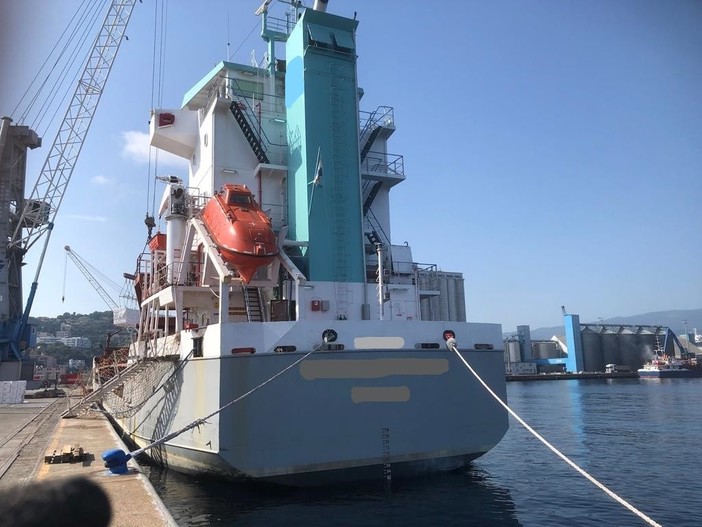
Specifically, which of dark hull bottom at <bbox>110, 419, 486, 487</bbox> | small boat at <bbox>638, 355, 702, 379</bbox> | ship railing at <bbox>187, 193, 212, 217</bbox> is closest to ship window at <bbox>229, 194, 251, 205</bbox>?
ship railing at <bbox>187, 193, 212, 217</bbox>

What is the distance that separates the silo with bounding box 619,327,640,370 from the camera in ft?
304

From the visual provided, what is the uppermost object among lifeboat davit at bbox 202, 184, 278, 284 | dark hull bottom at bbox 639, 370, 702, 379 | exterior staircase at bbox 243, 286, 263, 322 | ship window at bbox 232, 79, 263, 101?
ship window at bbox 232, 79, 263, 101

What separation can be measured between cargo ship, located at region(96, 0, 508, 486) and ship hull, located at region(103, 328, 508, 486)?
0.10ft

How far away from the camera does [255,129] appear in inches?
687

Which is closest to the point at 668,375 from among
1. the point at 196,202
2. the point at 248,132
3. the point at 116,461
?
the point at 248,132

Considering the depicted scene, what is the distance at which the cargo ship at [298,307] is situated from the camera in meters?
11.6

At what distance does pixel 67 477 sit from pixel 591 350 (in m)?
99.2

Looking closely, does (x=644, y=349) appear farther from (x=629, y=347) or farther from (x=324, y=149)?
(x=324, y=149)

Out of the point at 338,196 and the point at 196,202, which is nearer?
the point at 338,196

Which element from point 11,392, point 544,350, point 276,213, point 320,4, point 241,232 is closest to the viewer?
point 241,232

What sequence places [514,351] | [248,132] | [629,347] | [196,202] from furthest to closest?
[514,351], [629,347], [196,202], [248,132]

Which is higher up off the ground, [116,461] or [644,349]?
[644,349]

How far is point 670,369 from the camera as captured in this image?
263ft

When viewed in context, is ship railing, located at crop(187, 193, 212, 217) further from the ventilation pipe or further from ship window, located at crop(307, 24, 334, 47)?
the ventilation pipe
